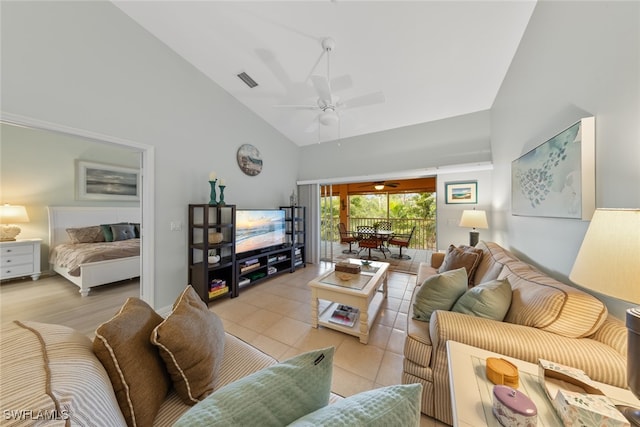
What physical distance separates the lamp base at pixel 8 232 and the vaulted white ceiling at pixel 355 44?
393 cm

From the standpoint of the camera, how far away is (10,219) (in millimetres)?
3305

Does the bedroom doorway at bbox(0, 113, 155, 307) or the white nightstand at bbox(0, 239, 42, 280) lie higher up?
the bedroom doorway at bbox(0, 113, 155, 307)

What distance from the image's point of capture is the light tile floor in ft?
5.32

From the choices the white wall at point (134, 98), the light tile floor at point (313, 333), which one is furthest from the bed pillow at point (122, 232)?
the light tile floor at point (313, 333)

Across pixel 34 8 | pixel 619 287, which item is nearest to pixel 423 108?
pixel 619 287

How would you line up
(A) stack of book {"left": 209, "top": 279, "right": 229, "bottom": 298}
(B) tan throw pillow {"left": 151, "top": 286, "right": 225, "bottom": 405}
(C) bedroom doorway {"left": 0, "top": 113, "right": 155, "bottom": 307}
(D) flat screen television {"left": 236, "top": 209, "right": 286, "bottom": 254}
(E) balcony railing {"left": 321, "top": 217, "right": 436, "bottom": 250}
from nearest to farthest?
(B) tan throw pillow {"left": 151, "top": 286, "right": 225, "bottom": 405} → (C) bedroom doorway {"left": 0, "top": 113, "right": 155, "bottom": 307} → (A) stack of book {"left": 209, "top": 279, "right": 229, "bottom": 298} → (D) flat screen television {"left": 236, "top": 209, "right": 286, "bottom": 254} → (E) balcony railing {"left": 321, "top": 217, "right": 436, "bottom": 250}

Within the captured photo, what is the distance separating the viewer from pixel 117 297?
9.56ft

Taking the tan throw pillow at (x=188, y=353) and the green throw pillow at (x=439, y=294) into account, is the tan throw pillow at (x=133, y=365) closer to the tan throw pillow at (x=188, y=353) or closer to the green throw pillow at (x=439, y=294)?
the tan throw pillow at (x=188, y=353)

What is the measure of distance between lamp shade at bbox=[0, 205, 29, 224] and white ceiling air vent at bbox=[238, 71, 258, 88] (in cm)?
429

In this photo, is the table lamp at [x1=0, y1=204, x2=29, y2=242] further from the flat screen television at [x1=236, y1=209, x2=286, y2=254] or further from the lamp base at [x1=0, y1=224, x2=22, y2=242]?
the flat screen television at [x1=236, y1=209, x2=286, y2=254]

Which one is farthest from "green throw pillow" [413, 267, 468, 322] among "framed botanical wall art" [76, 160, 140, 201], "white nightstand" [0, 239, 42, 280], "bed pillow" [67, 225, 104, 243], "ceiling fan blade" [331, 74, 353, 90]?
"framed botanical wall art" [76, 160, 140, 201]

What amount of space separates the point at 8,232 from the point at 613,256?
6504 mm

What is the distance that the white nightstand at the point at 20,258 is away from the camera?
313 centimetres

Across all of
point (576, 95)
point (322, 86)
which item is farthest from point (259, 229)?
point (576, 95)
